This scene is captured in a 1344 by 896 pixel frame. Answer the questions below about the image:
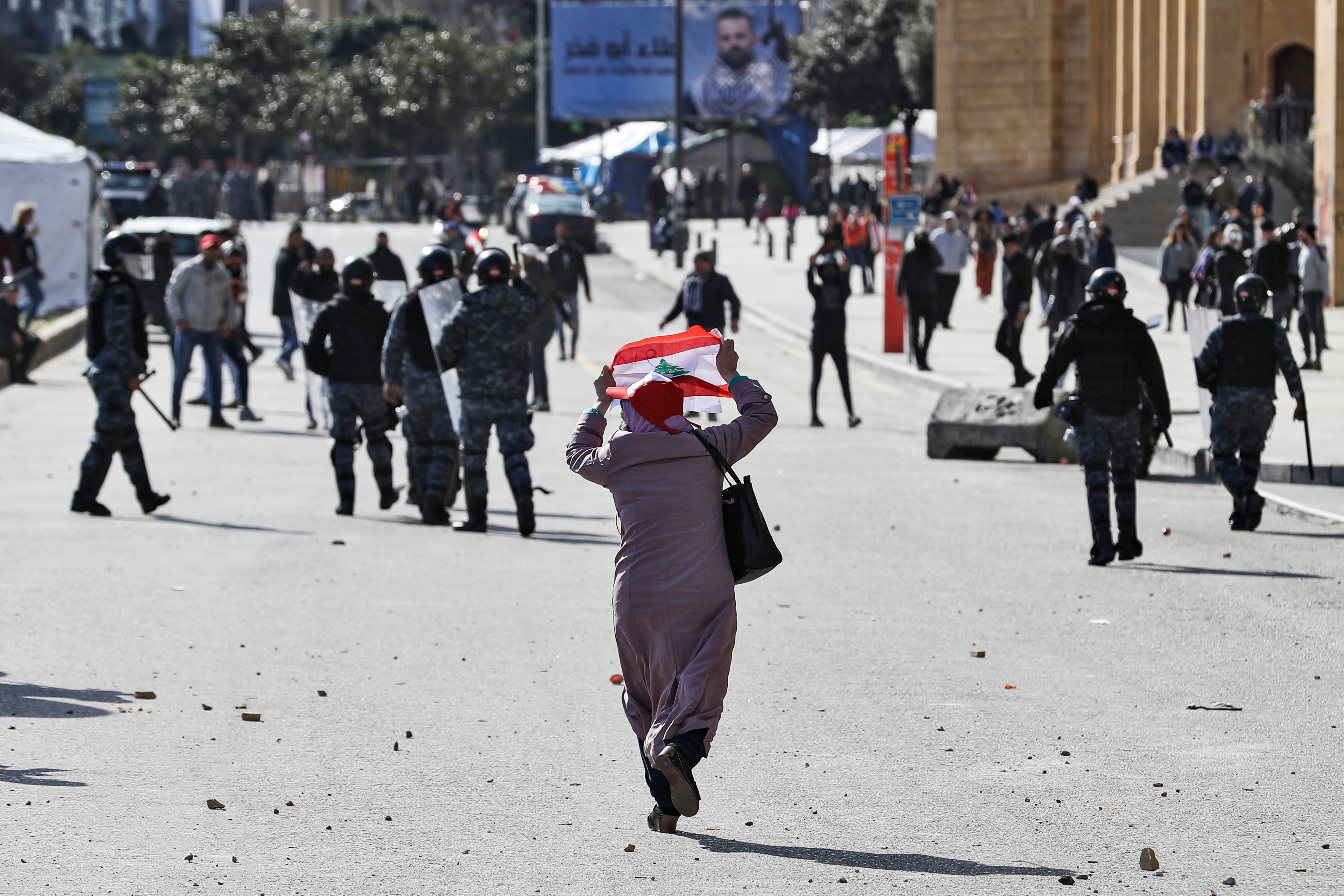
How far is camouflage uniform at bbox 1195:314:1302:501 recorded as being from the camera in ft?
40.3

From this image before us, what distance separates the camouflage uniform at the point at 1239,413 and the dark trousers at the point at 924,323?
422 inches

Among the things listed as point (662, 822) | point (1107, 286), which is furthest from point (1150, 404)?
point (662, 822)

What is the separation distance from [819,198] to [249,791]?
50.1 metres

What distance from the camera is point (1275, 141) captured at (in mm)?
40906

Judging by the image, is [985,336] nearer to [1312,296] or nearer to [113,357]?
[1312,296]

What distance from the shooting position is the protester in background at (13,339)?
2272 cm

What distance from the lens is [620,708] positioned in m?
7.62

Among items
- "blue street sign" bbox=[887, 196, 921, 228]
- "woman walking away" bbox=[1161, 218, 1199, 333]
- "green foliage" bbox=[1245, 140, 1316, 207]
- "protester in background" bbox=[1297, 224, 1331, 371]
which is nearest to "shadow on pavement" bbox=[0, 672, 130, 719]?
"protester in background" bbox=[1297, 224, 1331, 371]

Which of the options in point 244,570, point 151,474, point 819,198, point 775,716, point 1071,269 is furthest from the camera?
point 819,198

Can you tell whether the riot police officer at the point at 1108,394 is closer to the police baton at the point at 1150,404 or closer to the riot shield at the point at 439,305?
the police baton at the point at 1150,404

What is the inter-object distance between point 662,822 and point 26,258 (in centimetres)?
2229

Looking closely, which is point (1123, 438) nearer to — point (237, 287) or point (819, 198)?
point (237, 287)

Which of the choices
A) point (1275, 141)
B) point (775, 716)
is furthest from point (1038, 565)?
point (1275, 141)

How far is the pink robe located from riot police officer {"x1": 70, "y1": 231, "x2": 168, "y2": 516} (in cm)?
761
